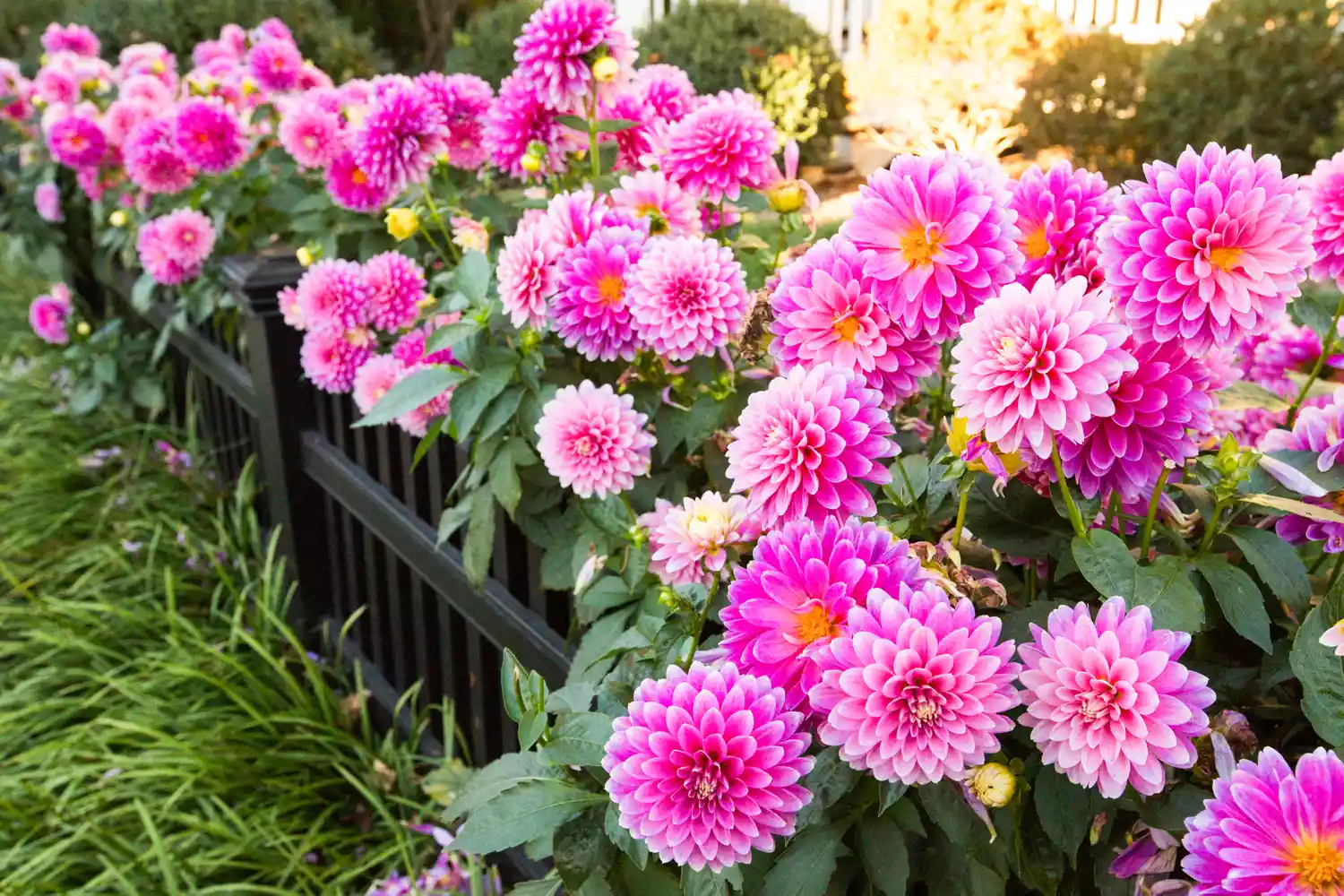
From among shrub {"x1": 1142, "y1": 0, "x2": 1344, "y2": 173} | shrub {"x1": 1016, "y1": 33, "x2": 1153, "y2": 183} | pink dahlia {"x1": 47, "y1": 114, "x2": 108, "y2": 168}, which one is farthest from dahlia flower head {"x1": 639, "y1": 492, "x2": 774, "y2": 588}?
shrub {"x1": 1016, "y1": 33, "x2": 1153, "y2": 183}

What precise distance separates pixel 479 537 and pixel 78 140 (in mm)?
2038

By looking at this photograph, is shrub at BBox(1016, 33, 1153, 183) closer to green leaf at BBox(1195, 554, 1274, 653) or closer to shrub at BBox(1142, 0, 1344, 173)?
shrub at BBox(1142, 0, 1344, 173)

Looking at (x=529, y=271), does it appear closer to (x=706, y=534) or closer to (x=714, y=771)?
(x=706, y=534)

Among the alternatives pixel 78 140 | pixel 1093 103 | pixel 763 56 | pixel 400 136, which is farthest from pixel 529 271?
pixel 763 56

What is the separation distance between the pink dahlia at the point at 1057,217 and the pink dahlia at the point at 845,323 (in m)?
0.12

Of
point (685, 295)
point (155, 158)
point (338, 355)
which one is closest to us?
point (685, 295)

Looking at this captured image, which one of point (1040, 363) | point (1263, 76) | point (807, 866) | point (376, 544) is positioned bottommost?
point (376, 544)

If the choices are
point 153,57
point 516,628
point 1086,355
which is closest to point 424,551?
point 516,628

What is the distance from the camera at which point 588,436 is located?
3.54ft

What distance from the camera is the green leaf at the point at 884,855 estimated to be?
720 mm

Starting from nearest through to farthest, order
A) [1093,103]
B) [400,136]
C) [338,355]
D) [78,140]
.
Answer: [400,136] < [338,355] < [78,140] < [1093,103]

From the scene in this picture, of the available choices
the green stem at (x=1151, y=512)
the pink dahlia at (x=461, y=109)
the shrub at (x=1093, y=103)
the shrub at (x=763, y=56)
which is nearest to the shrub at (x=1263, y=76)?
the shrub at (x=1093, y=103)

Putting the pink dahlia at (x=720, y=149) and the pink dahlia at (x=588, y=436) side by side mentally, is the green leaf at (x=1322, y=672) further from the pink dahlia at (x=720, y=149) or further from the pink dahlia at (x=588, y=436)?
the pink dahlia at (x=720, y=149)

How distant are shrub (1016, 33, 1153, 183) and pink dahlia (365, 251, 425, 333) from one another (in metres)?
4.39
